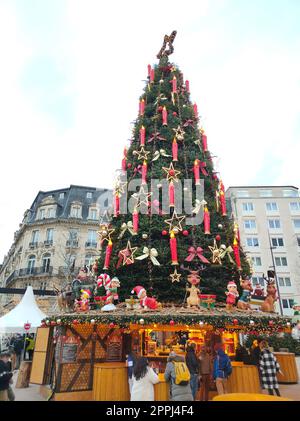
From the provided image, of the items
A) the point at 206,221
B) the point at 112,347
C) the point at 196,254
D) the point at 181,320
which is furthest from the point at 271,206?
the point at 181,320

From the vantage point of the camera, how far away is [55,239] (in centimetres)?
3291

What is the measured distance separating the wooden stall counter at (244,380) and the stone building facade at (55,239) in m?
23.0

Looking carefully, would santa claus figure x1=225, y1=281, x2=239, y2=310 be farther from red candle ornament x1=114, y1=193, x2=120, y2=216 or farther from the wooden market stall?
red candle ornament x1=114, y1=193, x2=120, y2=216

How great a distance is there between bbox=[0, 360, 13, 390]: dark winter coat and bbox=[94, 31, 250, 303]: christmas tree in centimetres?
454

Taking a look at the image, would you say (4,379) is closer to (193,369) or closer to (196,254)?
(193,369)

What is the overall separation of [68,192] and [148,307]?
32.0 meters

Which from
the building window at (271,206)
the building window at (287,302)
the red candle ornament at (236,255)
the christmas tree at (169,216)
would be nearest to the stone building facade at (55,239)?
the christmas tree at (169,216)

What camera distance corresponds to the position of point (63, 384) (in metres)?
8.32

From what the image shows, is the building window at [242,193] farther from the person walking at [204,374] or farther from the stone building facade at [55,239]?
the person walking at [204,374]

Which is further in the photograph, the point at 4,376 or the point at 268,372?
the point at 268,372

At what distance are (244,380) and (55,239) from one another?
2831cm
